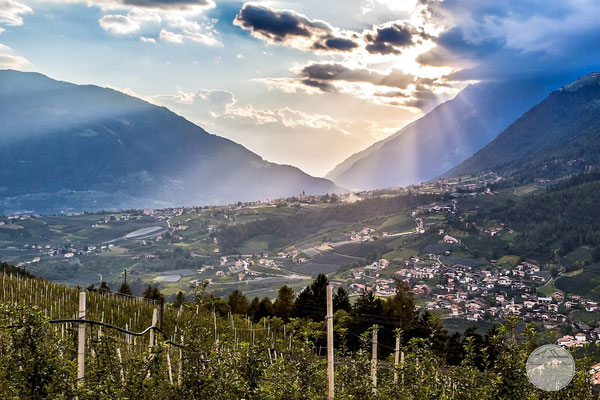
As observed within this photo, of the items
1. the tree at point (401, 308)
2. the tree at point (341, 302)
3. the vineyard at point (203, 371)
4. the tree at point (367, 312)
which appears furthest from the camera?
the tree at point (341, 302)

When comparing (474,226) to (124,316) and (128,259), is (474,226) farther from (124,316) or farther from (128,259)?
(124,316)

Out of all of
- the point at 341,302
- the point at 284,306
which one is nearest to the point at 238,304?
the point at 284,306

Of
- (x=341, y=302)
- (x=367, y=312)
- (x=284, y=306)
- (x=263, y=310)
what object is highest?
(x=341, y=302)

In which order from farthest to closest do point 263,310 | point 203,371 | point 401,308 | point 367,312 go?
point 263,310 → point 401,308 → point 367,312 → point 203,371

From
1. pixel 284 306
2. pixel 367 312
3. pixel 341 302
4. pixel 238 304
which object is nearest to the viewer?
pixel 367 312

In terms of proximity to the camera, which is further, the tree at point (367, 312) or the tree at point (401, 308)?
the tree at point (401, 308)

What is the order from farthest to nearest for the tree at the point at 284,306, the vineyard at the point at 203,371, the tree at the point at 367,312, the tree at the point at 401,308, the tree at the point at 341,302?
the tree at the point at 341,302
the tree at the point at 284,306
the tree at the point at 401,308
the tree at the point at 367,312
the vineyard at the point at 203,371

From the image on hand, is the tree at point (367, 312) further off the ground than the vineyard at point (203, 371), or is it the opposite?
the vineyard at point (203, 371)

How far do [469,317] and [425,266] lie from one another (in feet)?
127

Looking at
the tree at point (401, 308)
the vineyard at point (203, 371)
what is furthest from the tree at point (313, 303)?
the vineyard at point (203, 371)

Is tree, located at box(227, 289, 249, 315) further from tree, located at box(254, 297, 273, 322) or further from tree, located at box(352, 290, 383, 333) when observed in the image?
tree, located at box(352, 290, 383, 333)

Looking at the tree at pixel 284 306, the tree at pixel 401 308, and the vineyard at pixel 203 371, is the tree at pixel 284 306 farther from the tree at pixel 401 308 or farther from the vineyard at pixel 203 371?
the vineyard at pixel 203 371

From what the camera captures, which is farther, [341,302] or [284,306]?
[341,302]

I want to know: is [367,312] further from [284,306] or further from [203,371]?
[203,371]
